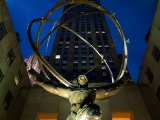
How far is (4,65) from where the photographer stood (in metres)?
10.9

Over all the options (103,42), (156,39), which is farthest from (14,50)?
(103,42)

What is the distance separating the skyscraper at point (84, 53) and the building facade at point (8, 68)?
1256 centimetres

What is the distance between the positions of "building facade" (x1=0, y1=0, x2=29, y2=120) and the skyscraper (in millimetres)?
12555

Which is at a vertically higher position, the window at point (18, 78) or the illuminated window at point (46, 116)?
the window at point (18, 78)

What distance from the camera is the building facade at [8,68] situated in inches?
407

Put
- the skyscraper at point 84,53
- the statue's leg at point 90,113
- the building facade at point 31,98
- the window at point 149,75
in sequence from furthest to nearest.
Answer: the skyscraper at point 84,53
the window at point 149,75
the building facade at point 31,98
the statue's leg at point 90,113

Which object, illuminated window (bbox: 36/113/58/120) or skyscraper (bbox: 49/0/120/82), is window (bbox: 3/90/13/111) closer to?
illuminated window (bbox: 36/113/58/120)

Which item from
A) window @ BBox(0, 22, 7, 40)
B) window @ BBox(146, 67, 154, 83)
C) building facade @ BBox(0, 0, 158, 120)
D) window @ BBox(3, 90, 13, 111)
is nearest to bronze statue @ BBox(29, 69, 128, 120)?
building facade @ BBox(0, 0, 158, 120)

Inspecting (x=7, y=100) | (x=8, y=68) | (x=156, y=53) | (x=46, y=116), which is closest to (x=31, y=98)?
(x=7, y=100)

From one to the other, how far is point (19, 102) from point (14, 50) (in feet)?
11.7

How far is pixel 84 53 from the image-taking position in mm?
31453

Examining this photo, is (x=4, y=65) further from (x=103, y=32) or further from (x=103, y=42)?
(x=103, y=32)

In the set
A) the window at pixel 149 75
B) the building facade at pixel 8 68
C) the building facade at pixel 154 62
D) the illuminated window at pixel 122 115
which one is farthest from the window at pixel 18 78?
the window at pixel 149 75

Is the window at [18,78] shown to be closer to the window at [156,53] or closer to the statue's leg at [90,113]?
the statue's leg at [90,113]
